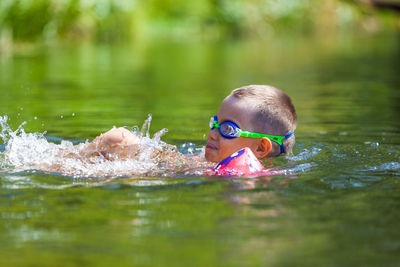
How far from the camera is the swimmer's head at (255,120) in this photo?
16.3 ft

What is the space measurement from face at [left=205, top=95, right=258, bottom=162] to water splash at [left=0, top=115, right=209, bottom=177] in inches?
5.5

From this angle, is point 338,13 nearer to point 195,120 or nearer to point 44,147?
point 195,120

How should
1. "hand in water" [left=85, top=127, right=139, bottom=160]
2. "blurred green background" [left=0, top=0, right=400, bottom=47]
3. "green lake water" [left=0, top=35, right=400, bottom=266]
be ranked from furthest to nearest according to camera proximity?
"blurred green background" [left=0, top=0, right=400, bottom=47] → "hand in water" [left=85, top=127, right=139, bottom=160] → "green lake water" [left=0, top=35, right=400, bottom=266]

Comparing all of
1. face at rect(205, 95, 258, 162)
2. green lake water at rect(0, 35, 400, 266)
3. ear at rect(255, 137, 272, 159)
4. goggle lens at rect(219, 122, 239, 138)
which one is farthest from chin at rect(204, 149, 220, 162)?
green lake water at rect(0, 35, 400, 266)

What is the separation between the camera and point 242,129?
4984 mm

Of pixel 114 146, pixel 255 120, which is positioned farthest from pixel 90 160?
pixel 255 120

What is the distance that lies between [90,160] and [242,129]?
3.60 feet

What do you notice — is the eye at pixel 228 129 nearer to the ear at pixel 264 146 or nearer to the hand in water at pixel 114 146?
the ear at pixel 264 146

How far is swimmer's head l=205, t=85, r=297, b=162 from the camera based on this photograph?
4.97 meters

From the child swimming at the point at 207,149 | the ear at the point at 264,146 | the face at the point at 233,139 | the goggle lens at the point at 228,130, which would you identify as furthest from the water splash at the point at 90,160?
the ear at the point at 264,146

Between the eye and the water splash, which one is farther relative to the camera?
the eye

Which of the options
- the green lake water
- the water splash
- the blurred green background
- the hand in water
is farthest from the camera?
the blurred green background

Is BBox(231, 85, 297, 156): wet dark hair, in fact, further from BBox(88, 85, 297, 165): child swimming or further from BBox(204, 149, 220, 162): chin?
BBox(204, 149, 220, 162): chin

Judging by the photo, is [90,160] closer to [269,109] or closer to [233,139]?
[233,139]
